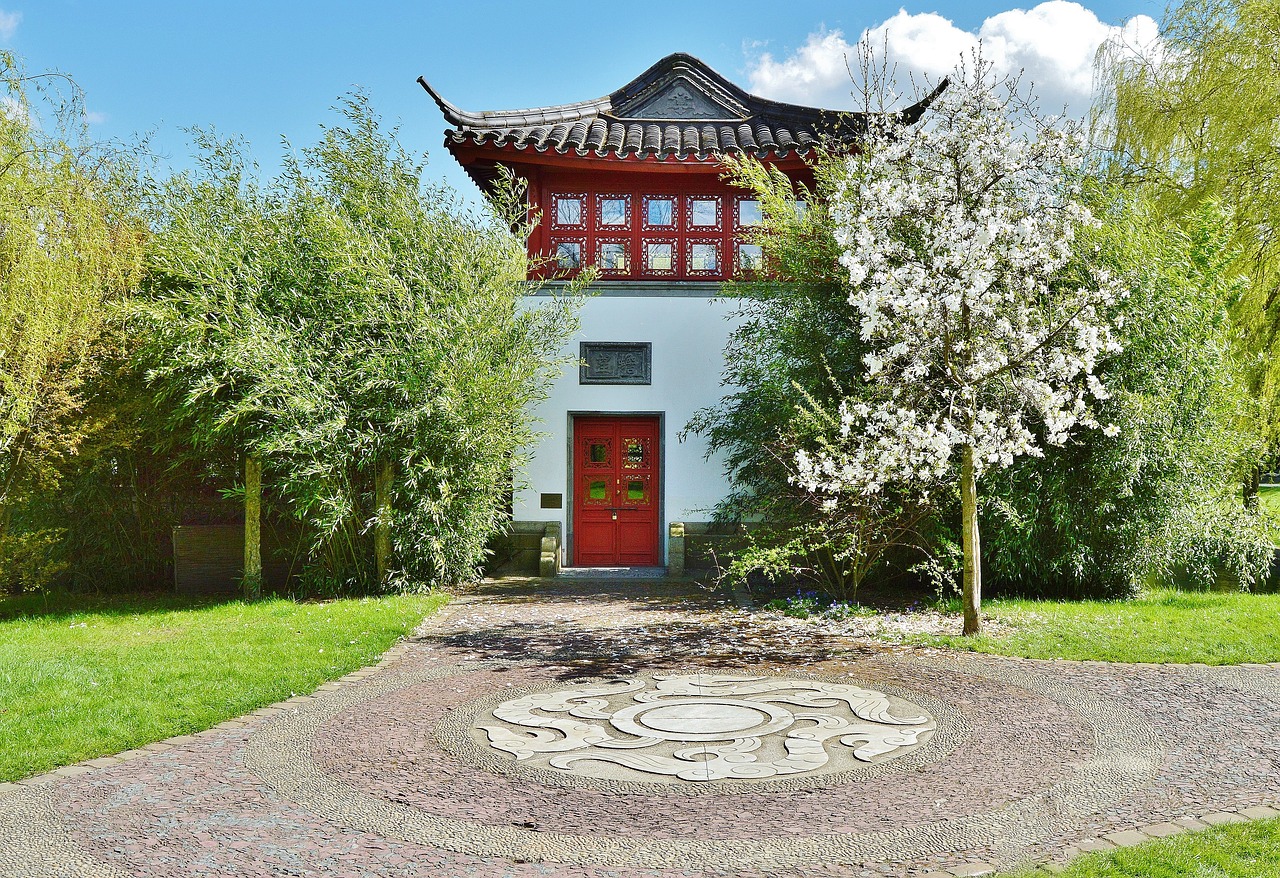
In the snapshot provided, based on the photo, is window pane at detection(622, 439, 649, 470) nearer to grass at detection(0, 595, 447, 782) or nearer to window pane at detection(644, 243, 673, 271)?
window pane at detection(644, 243, 673, 271)

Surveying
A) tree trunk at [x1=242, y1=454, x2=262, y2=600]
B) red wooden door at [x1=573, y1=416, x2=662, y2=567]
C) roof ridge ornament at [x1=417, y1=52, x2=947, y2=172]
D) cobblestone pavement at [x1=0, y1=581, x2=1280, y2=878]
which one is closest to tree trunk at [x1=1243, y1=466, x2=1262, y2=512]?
roof ridge ornament at [x1=417, y1=52, x2=947, y2=172]

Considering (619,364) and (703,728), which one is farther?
(619,364)

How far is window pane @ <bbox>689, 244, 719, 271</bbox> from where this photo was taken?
1248 centimetres

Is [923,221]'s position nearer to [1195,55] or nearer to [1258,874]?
[1258,874]

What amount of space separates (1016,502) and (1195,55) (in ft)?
25.1

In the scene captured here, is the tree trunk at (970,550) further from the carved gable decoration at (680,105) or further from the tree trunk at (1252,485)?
the carved gable decoration at (680,105)

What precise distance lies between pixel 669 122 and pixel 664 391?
4589 mm

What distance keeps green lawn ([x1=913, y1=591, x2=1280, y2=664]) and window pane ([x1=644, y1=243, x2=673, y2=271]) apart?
6.21 metres

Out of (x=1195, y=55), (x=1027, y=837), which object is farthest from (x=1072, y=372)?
(x=1195, y=55)

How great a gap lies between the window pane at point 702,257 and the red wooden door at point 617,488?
2232mm

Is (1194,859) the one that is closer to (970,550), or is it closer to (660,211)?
(970,550)

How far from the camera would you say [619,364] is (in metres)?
12.3

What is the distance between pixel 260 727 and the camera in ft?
17.4

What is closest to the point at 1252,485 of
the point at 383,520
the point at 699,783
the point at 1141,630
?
the point at 1141,630
